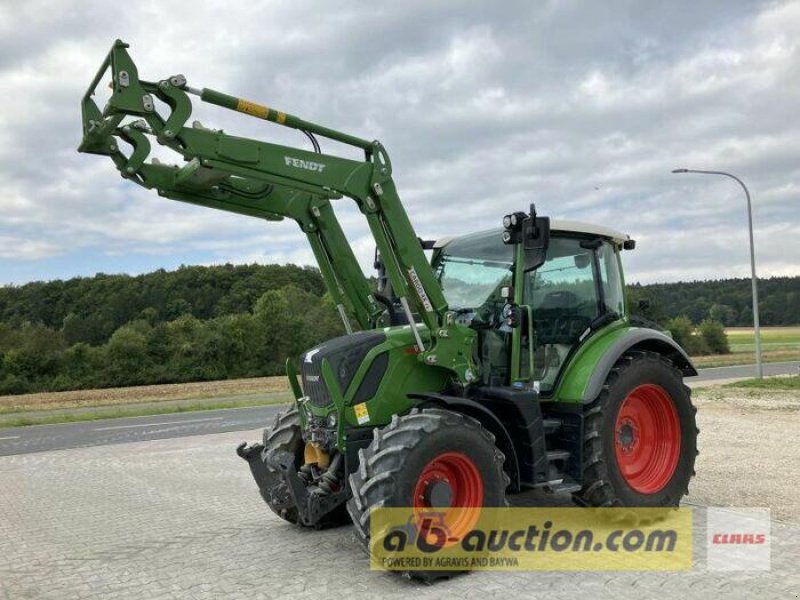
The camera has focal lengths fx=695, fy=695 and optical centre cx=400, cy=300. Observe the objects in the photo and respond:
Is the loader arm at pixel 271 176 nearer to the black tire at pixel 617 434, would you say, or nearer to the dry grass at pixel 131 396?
the black tire at pixel 617 434

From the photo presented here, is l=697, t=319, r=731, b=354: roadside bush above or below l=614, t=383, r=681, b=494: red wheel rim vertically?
below

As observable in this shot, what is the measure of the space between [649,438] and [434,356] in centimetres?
252

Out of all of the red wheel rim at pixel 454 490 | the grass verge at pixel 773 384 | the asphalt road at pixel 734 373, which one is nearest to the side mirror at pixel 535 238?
the red wheel rim at pixel 454 490

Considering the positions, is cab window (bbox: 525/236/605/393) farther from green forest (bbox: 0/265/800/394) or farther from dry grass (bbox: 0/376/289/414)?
green forest (bbox: 0/265/800/394)

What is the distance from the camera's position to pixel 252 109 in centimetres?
493

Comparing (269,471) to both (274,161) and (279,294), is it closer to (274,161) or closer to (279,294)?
(274,161)

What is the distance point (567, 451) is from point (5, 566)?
451 cm

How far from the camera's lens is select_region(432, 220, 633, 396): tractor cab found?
577 centimetres

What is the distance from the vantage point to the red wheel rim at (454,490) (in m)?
4.73

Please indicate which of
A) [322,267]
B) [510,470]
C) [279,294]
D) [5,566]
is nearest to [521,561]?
[510,470]

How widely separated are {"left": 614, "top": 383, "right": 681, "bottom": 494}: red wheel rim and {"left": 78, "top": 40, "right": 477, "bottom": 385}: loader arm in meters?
1.79

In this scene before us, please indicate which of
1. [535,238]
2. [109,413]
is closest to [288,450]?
[535,238]

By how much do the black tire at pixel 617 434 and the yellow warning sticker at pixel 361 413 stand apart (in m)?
1.82

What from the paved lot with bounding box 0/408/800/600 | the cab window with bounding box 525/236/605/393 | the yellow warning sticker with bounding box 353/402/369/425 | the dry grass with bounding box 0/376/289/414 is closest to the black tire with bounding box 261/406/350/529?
the paved lot with bounding box 0/408/800/600
